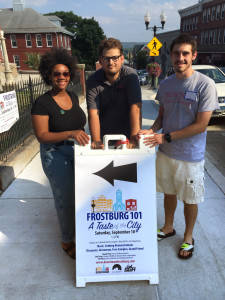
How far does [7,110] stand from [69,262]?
301 cm

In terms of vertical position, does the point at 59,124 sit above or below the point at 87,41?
below

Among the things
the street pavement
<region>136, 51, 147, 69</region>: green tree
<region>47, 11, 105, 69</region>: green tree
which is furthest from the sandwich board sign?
<region>136, 51, 147, 69</region>: green tree

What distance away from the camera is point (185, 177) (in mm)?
2352

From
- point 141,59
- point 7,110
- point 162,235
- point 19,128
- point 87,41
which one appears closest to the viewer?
point 162,235

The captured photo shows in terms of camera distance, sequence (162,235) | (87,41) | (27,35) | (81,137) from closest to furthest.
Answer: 1. (81,137)
2. (162,235)
3. (27,35)
4. (87,41)

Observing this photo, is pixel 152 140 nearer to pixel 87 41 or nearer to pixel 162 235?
pixel 162 235

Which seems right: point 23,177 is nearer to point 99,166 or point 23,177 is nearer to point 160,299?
point 99,166

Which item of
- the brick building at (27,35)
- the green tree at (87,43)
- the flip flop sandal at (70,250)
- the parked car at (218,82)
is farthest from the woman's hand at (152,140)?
the green tree at (87,43)

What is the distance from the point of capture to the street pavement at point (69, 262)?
215cm

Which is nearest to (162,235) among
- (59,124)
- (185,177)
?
(185,177)

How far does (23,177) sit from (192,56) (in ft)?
11.0

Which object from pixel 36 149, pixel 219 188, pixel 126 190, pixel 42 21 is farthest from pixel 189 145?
pixel 42 21

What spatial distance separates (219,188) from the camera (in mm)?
3885

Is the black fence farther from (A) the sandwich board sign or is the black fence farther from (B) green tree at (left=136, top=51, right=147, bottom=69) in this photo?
(B) green tree at (left=136, top=51, right=147, bottom=69)
